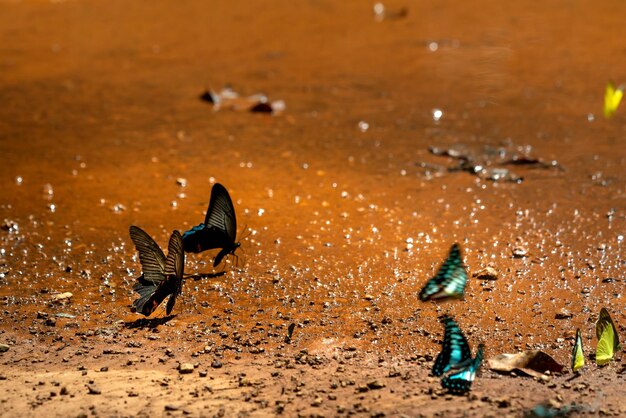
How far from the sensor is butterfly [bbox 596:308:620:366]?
350 cm

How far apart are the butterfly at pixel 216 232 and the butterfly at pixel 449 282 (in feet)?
3.46

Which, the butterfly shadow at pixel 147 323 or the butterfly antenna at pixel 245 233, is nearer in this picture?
the butterfly shadow at pixel 147 323

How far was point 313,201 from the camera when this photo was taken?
5301 millimetres

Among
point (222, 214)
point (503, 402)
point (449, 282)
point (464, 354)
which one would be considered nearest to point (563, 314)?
point (449, 282)

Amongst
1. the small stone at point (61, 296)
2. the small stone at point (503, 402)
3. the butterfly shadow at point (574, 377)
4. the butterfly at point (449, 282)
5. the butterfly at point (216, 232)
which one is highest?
the butterfly at point (216, 232)

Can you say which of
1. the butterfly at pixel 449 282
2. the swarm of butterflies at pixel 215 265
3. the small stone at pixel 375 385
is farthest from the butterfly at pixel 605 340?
the small stone at pixel 375 385

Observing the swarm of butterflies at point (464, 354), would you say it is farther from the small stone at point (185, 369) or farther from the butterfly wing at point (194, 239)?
the butterfly wing at point (194, 239)

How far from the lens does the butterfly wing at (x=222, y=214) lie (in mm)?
4207

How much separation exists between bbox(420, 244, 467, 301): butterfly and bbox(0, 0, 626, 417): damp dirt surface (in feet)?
0.30

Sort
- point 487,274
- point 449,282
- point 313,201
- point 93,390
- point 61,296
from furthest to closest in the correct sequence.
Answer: point 313,201
point 487,274
point 61,296
point 449,282
point 93,390

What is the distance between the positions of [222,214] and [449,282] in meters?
1.24

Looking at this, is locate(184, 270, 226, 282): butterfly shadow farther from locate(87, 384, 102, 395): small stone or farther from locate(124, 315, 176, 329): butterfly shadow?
locate(87, 384, 102, 395): small stone

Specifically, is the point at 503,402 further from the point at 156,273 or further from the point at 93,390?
the point at 156,273

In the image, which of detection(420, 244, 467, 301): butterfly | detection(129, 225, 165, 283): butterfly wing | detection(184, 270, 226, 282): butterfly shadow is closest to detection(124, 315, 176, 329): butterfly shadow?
detection(129, 225, 165, 283): butterfly wing
